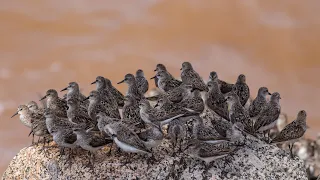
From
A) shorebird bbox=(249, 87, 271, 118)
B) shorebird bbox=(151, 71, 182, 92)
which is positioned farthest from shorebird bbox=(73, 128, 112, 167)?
shorebird bbox=(249, 87, 271, 118)

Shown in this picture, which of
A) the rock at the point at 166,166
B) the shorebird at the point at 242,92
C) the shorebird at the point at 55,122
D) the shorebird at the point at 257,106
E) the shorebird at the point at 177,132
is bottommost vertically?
the rock at the point at 166,166

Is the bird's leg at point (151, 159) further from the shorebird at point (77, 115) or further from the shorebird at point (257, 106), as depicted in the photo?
the shorebird at point (257, 106)

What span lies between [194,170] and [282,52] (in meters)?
13.6

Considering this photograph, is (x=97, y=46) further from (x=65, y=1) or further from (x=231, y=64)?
(x=231, y=64)

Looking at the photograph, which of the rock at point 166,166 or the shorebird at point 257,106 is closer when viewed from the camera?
the rock at point 166,166

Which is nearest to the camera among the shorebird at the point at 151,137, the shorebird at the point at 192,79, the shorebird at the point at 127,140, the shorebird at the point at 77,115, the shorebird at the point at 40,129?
the shorebird at the point at 127,140

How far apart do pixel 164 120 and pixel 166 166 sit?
545mm

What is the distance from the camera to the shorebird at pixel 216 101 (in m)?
7.98

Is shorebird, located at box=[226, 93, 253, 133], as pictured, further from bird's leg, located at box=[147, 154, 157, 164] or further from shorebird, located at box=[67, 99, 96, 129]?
shorebird, located at box=[67, 99, 96, 129]

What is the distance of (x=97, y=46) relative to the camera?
20.6 m

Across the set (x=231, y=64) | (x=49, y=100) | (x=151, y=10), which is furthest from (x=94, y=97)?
(x=151, y=10)

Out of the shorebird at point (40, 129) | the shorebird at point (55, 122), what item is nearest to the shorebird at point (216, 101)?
the shorebird at point (55, 122)

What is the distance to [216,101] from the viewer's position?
8125 millimetres

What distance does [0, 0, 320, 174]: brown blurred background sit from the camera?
19.2m
